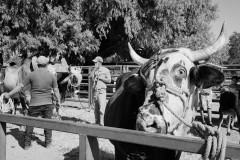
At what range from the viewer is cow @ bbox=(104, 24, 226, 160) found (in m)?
3.12

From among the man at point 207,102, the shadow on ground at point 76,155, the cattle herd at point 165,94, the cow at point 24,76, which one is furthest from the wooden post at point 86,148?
the man at point 207,102

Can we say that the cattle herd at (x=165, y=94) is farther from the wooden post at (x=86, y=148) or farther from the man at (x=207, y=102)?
the man at (x=207, y=102)

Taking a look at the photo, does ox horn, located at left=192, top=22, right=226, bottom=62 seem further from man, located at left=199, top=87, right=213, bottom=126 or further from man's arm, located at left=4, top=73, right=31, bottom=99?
man, located at left=199, top=87, right=213, bottom=126

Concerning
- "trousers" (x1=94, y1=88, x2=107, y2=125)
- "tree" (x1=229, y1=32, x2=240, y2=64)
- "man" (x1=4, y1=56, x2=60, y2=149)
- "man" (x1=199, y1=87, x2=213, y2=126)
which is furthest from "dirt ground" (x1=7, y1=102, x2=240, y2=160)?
"tree" (x1=229, y1=32, x2=240, y2=64)

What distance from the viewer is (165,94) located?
3.25m

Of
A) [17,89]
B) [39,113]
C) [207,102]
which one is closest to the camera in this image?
[17,89]

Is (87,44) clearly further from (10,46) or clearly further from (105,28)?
(10,46)

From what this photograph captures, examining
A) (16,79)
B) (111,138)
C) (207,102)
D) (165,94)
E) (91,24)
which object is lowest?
(207,102)

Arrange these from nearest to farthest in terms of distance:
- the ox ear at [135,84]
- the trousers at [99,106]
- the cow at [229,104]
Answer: the ox ear at [135,84] < the trousers at [99,106] < the cow at [229,104]

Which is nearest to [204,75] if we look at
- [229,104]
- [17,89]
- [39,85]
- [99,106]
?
[17,89]

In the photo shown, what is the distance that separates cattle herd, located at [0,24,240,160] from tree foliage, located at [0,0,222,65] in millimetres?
14314

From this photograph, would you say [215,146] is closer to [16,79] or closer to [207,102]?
[207,102]

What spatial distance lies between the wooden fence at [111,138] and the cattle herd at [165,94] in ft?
1.87

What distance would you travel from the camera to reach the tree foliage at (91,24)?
17578 millimetres
